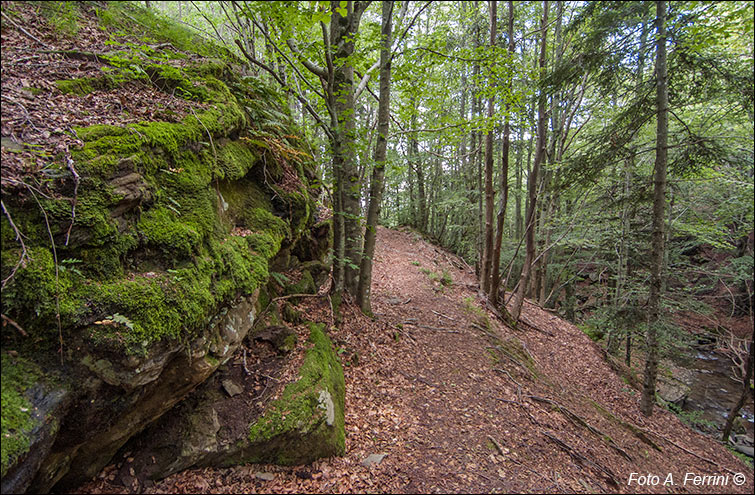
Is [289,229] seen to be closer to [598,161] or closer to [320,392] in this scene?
[320,392]

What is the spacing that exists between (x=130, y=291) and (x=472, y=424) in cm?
449

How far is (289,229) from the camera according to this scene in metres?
4.87

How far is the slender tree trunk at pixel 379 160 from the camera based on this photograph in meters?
5.33

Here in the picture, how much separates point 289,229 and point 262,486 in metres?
3.16

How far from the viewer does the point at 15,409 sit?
189 centimetres

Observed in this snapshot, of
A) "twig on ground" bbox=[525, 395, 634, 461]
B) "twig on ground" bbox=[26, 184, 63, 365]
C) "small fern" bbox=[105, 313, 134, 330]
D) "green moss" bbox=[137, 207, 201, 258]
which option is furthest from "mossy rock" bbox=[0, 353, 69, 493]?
"twig on ground" bbox=[525, 395, 634, 461]

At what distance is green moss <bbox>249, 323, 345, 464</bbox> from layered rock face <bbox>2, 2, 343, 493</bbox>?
19 millimetres

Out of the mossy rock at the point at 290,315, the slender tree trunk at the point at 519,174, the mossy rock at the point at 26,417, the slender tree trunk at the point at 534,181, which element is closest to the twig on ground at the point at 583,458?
the mossy rock at the point at 290,315

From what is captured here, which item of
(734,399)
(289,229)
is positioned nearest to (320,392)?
(289,229)

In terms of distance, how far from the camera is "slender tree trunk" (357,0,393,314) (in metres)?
5.33

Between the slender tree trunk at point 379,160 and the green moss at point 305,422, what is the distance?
2.51m

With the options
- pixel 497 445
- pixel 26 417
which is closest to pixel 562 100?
pixel 497 445

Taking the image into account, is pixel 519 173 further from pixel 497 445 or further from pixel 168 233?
pixel 168 233

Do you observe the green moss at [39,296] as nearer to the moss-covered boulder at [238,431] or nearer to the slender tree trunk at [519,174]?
the moss-covered boulder at [238,431]
